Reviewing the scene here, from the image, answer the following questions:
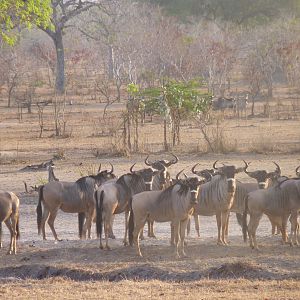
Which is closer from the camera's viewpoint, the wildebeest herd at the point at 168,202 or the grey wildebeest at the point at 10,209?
the wildebeest herd at the point at 168,202

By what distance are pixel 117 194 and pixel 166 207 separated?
4.12 ft

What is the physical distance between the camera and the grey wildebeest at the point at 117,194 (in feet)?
45.6

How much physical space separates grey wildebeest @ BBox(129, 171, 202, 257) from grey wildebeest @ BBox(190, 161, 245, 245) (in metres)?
0.82

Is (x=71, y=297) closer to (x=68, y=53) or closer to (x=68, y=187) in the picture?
(x=68, y=187)

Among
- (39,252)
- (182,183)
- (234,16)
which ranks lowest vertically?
(39,252)

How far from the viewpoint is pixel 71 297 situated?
34.3ft

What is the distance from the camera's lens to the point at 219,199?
1401 centimetres

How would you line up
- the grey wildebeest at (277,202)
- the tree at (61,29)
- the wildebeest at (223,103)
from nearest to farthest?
the grey wildebeest at (277,202) → the wildebeest at (223,103) → the tree at (61,29)

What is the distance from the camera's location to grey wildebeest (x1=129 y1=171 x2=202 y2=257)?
13156mm

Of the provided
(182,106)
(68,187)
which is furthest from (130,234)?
(182,106)

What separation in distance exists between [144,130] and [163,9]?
3228 centimetres

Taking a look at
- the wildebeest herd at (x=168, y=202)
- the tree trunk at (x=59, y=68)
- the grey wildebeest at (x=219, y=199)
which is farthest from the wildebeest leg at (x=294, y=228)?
the tree trunk at (x=59, y=68)

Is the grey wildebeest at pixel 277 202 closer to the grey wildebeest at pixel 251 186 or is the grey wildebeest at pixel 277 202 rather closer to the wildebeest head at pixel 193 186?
the grey wildebeest at pixel 251 186

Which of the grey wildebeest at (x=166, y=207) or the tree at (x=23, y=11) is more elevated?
the tree at (x=23, y=11)
